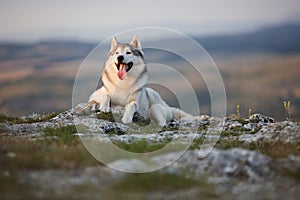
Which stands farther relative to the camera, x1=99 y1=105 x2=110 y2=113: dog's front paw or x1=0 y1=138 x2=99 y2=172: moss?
x1=99 y1=105 x2=110 y2=113: dog's front paw

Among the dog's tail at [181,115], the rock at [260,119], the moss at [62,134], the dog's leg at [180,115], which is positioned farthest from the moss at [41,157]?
the dog's leg at [180,115]

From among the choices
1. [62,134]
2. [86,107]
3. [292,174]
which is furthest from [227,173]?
[86,107]

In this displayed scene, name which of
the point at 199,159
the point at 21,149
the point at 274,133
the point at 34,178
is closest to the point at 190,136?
the point at 274,133

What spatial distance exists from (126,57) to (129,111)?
236 centimetres

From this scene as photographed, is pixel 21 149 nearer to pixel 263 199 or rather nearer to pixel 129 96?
pixel 263 199

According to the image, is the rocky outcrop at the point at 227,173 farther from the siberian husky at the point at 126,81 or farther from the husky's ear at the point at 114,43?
the husky's ear at the point at 114,43

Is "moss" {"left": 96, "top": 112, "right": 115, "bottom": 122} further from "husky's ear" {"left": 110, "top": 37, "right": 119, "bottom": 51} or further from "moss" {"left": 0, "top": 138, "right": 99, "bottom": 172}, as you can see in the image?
"moss" {"left": 0, "top": 138, "right": 99, "bottom": 172}

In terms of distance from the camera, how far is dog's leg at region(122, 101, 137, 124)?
20.7m

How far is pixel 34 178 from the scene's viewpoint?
10172mm

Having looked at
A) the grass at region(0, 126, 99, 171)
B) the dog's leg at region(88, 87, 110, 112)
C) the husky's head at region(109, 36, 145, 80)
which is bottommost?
the grass at region(0, 126, 99, 171)

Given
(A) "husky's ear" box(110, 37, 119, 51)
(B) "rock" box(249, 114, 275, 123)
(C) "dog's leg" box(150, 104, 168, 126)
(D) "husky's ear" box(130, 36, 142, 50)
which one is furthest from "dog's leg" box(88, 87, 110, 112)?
(B) "rock" box(249, 114, 275, 123)

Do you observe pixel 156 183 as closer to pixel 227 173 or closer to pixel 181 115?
pixel 227 173

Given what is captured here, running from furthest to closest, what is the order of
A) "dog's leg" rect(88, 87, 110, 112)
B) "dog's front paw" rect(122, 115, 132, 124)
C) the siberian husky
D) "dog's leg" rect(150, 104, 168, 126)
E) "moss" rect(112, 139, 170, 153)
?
1. "dog's leg" rect(150, 104, 168, 126)
2. the siberian husky
3. "dog's leg" rect(88, 87, 110, 112)
4. "dog's front paw" rect(122, 115, 132, 124)
5. "moss" rect(112, 139, 170, 153)

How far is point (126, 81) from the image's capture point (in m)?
22.3
